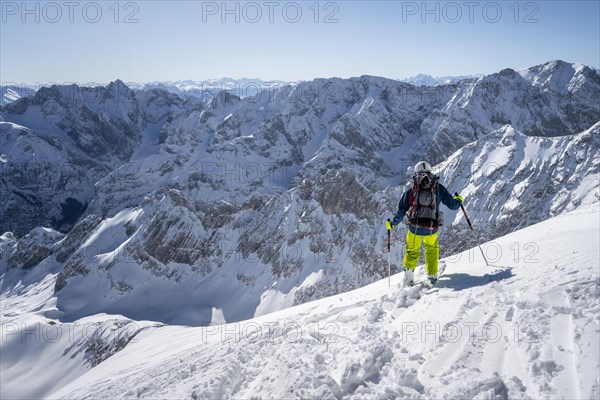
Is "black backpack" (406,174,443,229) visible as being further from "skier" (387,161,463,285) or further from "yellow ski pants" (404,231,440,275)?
"yellow ski pants" (404,231,440,275)

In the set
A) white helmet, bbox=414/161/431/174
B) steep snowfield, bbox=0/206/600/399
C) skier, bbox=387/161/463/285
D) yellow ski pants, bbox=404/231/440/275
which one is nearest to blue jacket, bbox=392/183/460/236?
skier, bbox=387/161/463/285

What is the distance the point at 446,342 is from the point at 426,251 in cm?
395

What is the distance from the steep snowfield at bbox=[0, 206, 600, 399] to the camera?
608 cm

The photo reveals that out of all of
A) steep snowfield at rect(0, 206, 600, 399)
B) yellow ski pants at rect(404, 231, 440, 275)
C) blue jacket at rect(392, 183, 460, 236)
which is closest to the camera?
steep snowfield at rect(0, 206, 600, 399)

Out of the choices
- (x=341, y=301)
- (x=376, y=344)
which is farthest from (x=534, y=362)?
(x=341, y=301)

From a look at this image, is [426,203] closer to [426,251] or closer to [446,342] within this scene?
[426,251]

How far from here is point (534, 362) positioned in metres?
6.07

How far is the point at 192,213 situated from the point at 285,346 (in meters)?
119

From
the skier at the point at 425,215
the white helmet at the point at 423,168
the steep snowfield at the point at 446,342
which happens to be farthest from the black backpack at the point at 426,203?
the steep snowfield at the point at 446,342

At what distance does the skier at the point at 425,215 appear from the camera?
10625 millimetres

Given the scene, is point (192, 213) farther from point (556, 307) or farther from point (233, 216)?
point (556, 307)

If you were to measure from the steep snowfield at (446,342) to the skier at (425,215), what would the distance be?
0.70m

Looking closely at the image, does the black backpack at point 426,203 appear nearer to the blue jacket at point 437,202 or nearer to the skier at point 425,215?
the skier at point 425,215

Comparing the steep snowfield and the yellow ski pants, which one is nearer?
the steep snowfield
